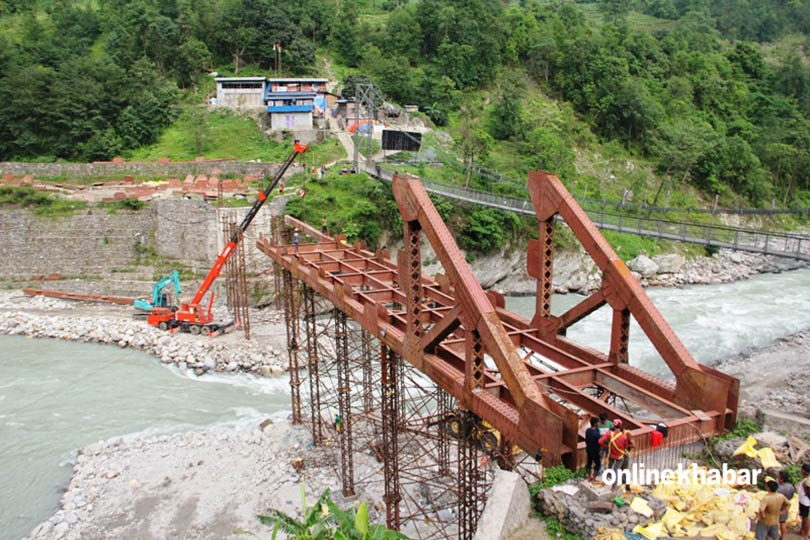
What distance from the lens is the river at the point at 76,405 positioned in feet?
48.9

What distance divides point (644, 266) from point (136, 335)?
33.4 metres

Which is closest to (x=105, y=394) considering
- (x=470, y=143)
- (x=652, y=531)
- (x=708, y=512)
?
(x=652, y=531)

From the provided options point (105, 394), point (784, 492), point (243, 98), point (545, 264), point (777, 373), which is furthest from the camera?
point (243, 98)

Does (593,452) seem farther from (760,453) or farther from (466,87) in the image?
(466,87)

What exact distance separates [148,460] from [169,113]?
41.4m

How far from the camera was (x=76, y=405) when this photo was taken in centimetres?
1936

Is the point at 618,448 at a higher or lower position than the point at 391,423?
higher

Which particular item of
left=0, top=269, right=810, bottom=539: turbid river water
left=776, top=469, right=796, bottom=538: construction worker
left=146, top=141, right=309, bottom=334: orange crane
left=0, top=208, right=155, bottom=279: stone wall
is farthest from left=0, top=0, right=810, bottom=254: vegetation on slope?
left=776, top=469, right=796, bottom=538: construction worker

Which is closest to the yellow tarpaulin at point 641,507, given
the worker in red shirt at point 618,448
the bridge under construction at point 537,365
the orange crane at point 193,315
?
the worker in red shirt at point 618,448

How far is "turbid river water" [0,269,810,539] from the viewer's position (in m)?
15.3

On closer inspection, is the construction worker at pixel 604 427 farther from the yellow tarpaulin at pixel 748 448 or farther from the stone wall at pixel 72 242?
the stone wall at pixel 72 242

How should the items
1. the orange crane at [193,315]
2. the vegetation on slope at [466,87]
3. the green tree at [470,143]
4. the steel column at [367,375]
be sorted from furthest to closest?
1. the vegetation on slope at [466,87]
2. the green tree at [470,143]
3. the orange crane at [193,315]
4. the steel column at [367,375]

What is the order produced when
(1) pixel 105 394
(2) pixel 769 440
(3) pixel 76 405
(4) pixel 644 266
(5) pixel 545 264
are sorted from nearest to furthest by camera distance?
(2) pixel 769 440 → (5) pixel 545 264 → (3) pixel 76 405 → (1) pixel 105 394 → (4) pixel 644 266

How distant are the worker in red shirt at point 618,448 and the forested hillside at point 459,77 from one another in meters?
39.2
